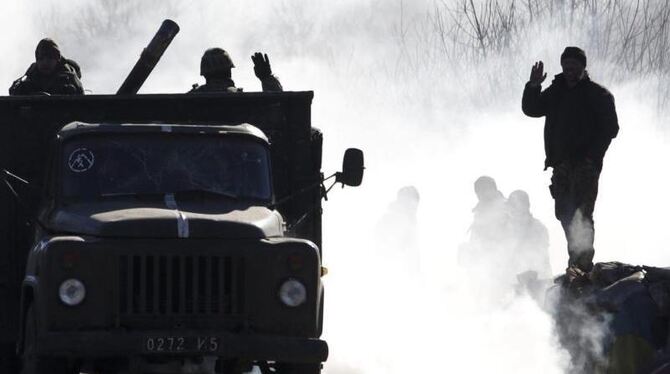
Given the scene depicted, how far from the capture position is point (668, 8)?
37.9m

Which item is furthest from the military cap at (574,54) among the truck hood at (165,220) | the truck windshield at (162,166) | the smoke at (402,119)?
the truck hood at (165,220)

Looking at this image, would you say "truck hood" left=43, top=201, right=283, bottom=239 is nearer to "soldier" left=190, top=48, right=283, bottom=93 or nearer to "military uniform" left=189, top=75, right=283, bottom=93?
"military uniform" left=189, top=75, right=283, bottom=93

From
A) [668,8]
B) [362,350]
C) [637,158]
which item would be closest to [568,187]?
[362,350]

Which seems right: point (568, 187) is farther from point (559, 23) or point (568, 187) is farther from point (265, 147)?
point (559, 23)

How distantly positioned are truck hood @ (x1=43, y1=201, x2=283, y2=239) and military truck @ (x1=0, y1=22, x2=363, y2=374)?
0.04 feet

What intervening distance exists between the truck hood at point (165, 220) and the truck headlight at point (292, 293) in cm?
37

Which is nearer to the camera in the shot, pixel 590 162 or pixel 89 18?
pixel 590 162

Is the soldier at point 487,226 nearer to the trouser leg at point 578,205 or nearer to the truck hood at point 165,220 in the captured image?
the trouser leg at point 578,205

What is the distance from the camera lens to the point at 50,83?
48.4 ft

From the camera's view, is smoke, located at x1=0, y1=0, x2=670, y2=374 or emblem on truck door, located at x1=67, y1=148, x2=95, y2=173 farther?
smoke, located at x1=0, y1=0, x2=670, y2=374

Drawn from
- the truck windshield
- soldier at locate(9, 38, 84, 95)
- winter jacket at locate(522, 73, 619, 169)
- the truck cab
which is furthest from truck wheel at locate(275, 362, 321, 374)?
soldier at locate(9, 38, 84, 95)

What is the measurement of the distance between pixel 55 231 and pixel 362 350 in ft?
17.7

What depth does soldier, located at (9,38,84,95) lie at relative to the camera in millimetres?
14656

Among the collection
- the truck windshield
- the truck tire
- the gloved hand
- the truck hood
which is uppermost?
the gloved hand
